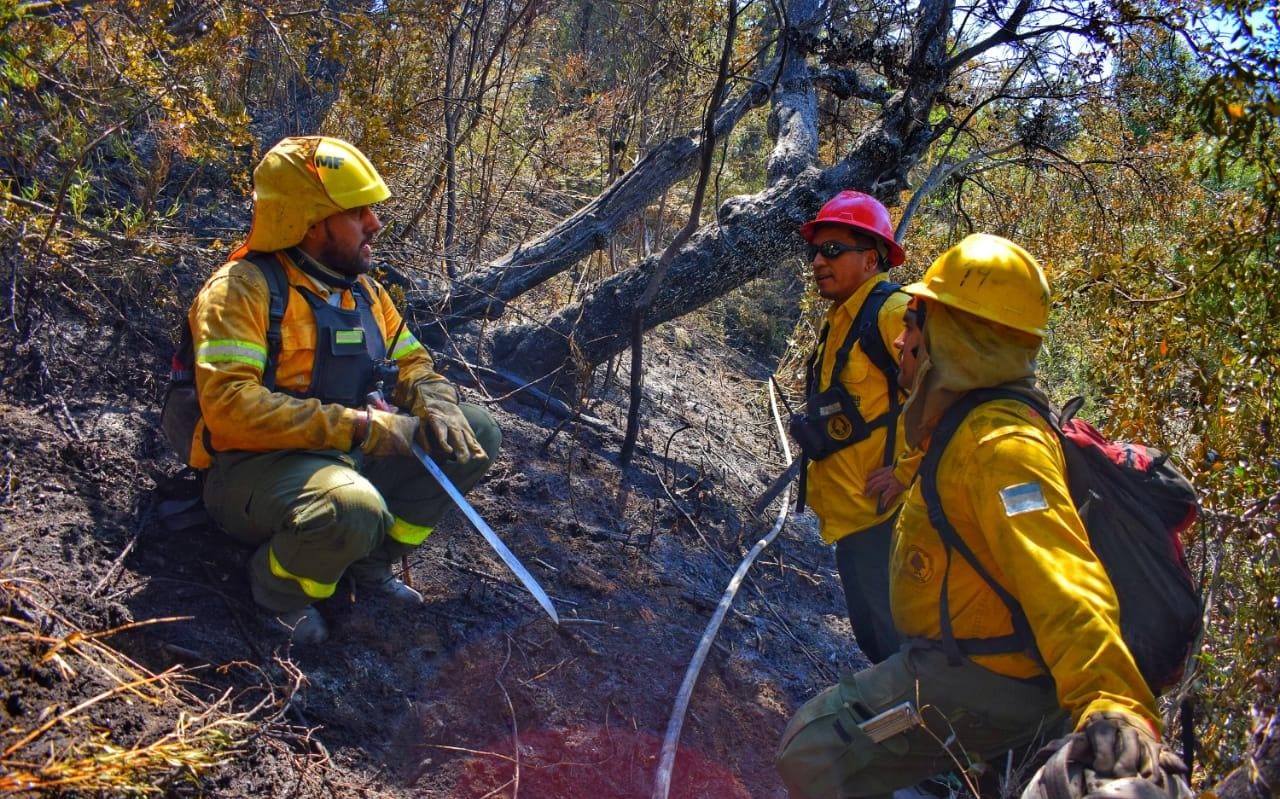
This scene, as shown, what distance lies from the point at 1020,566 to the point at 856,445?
177cm

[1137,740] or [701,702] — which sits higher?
[1137,740]

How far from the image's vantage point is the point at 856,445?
394 centimetres

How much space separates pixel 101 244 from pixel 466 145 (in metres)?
3.37

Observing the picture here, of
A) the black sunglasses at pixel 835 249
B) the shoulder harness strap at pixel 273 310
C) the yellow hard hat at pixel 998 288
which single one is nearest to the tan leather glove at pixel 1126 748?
the yellow hard hat at pixel 998 288

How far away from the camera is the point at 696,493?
A: 19.4 feet

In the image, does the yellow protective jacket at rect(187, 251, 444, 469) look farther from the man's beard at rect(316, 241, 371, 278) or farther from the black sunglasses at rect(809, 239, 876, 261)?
the black sunglasses at rect(809, 239, 876, 261)

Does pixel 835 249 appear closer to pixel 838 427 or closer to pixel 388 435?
pixel 838 427

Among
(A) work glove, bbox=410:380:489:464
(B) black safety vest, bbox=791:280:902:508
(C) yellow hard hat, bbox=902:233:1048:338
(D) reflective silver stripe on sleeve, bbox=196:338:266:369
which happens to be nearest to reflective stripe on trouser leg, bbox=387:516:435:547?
(A) work glove, bbox=410:380:489:464

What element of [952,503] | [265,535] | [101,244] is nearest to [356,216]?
[265,535]

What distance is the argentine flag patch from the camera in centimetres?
220

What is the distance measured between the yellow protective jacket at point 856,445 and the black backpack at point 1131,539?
1319mm

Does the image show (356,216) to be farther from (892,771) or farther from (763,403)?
(763,403)

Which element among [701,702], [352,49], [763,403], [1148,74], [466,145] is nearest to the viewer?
[701,702]

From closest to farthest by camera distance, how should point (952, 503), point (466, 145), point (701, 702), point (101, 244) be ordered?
point (952, 503) → point (701, 702) → point (101, 244) → point (466, 145)
